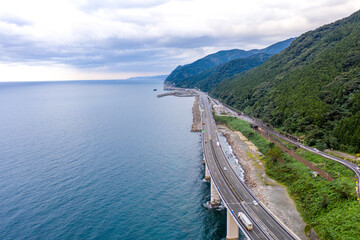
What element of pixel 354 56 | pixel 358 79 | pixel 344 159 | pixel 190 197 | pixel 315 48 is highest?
pixel 315 48

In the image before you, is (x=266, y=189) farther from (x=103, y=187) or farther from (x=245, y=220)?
(x=103, y=187)

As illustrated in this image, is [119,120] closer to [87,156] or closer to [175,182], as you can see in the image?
[87,156]

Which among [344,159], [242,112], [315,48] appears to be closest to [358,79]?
[344,159]

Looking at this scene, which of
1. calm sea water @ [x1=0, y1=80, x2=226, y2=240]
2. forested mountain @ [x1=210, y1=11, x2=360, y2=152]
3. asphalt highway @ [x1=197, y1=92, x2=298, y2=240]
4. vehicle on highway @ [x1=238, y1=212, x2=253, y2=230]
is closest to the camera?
asphalt highway @ [x1=197, y1=92, x2=298, y2=240]

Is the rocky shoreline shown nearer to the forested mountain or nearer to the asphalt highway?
the asphalt highway

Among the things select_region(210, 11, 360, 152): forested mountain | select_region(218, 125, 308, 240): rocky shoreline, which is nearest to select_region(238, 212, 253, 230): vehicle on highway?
select_region(218, 125, 308, 240): rocky shoreline

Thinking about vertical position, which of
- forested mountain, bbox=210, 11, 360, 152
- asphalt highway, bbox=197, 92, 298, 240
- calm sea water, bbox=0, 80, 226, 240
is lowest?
calm sea water, bbox=0, 80, 226, 240

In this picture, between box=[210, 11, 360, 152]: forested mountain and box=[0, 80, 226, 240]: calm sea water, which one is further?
box=[210, 11, 360, 152]: forested mountain

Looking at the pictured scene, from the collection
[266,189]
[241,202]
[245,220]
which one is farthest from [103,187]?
[266,189]

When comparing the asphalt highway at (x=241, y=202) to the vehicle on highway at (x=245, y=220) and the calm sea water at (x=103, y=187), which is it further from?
the calm sea water at (x=103, y=187)
